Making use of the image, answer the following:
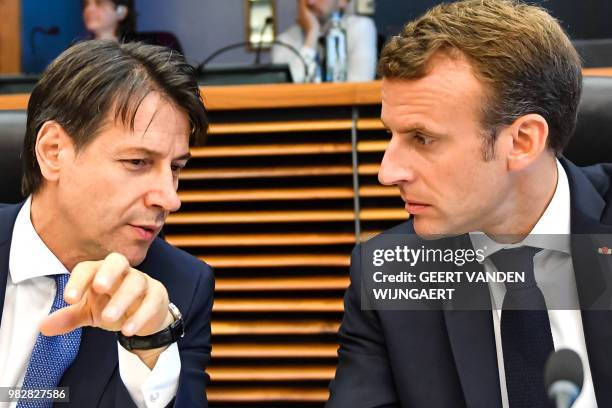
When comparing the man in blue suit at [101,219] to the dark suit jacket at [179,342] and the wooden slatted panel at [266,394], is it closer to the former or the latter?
the dark suit jacket at [179,342]

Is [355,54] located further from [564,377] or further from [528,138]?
[564,377]

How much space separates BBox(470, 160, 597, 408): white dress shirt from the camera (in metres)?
1.27

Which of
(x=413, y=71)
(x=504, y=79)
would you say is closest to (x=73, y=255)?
(x=413, y=71)

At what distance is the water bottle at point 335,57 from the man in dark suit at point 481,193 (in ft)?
5.75

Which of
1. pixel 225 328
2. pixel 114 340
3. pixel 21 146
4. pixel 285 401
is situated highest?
pixel 21 146

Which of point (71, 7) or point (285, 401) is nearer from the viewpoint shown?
point (285, 401)

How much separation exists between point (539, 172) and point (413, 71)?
0.28 meters

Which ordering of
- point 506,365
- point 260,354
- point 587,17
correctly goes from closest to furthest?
1. point 506,365
2. point 260,354
3. point 587,17

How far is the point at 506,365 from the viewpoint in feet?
4.06

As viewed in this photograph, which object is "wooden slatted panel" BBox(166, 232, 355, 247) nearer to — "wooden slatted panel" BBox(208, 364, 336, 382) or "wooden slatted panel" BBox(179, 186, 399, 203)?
"wooden slatted panel" BBox(179, 186, 399, 203)

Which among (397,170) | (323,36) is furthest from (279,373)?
(323,36)

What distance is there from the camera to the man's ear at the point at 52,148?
145cm

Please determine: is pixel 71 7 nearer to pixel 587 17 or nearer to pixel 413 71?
pixel 587 17

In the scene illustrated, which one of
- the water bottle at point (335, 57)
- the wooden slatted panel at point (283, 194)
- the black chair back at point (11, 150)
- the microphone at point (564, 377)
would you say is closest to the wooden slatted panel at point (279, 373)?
the wooden slatted panel at point (283, 194)
